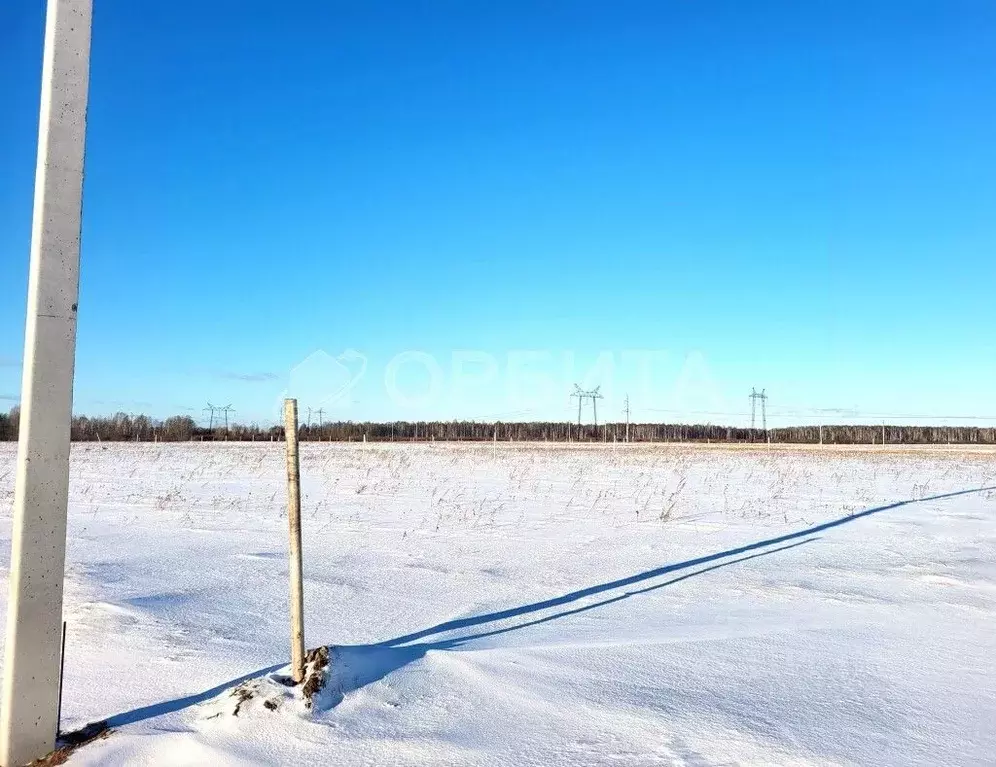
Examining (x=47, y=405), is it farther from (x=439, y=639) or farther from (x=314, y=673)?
(x=439, y=639)

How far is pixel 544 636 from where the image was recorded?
4270mm

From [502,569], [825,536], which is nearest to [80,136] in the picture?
[502,569]

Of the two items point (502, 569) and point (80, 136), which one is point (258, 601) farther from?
point (80, 136)

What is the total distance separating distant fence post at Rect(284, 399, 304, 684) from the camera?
3074mm

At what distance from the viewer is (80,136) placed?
108 inches

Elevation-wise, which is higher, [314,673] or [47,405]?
[47,405]

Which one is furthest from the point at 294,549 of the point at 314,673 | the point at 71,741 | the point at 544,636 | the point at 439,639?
the point at 544,636

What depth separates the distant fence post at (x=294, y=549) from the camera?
3074 mm

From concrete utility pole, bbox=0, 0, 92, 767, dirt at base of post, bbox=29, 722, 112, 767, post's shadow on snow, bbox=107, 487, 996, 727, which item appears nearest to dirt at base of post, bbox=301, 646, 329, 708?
post's shadow on snow, bbox=107, 487, 996, 727

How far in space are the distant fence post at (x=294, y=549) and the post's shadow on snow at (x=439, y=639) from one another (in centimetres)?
18

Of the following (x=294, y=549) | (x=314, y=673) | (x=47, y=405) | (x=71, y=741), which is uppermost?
(x=47, y=405)

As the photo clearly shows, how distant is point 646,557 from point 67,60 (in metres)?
5.94

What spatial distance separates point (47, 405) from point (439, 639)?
250 cm

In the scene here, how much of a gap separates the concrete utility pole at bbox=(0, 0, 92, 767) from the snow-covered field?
0.30 meters
